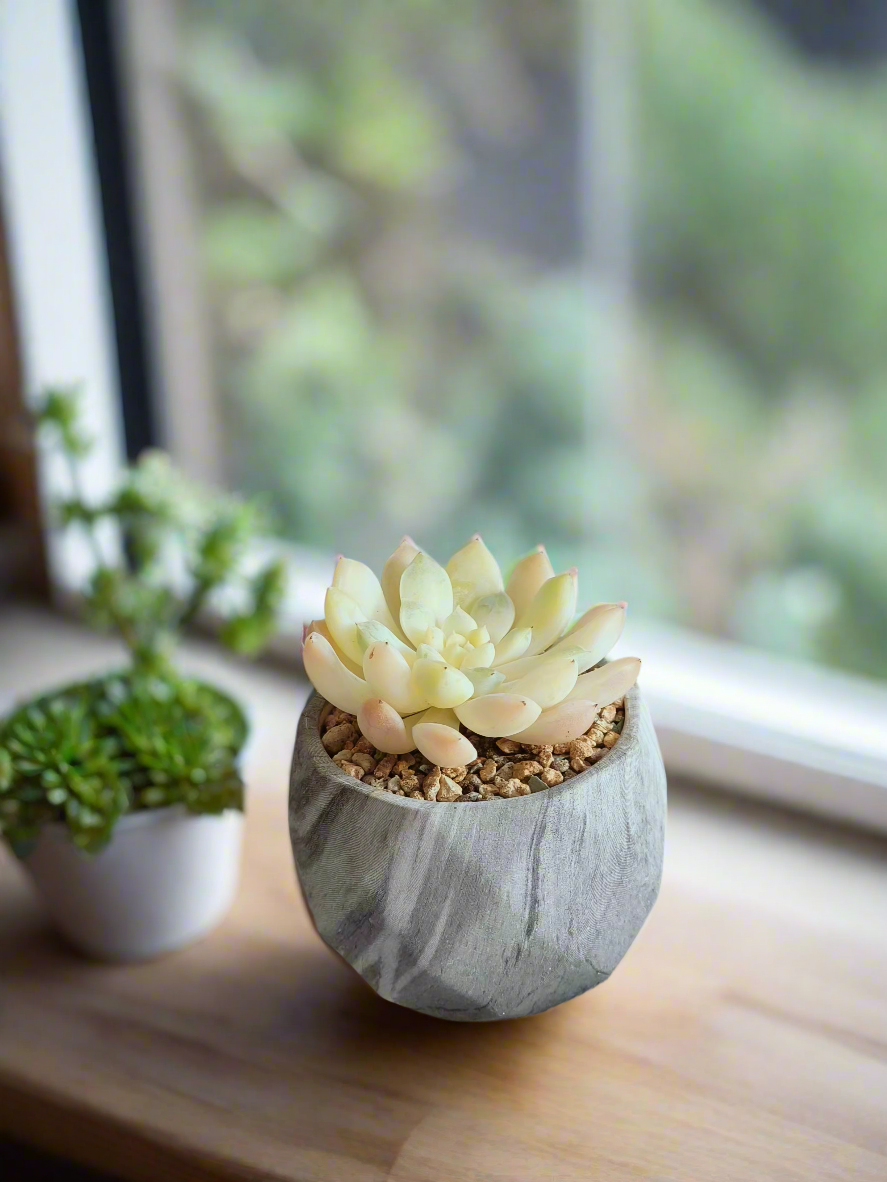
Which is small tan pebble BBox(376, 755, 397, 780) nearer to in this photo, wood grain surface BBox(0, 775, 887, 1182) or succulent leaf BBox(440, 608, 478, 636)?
succulent leaf BBox(440, 608, 478, 636)

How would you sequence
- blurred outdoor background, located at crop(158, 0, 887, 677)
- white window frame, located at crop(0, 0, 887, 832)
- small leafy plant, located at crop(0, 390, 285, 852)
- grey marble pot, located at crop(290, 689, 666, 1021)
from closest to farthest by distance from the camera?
1. grey marble pot, located at crop(290, 689, 666, 1021)
2. small leafy plant, located at crop(0, 390, 285, 852)
3. white window frame, located at crop(0, 0, 887, 832)
4. blurred outdoor background, located at crop(158, 0, 887, 677)

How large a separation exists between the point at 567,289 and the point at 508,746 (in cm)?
65

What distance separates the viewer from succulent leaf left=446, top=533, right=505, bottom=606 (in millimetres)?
450

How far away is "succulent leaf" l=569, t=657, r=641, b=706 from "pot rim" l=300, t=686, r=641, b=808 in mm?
18

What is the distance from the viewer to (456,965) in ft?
1.28

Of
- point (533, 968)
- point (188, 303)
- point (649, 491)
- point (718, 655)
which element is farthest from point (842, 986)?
point (188, 303)

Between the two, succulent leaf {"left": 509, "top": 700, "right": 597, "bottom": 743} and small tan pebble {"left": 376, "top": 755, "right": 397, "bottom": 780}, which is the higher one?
succulent leaf {"left": 509, "top": 700, "right": 597, "bottom": 743}

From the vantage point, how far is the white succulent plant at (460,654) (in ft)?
1.28

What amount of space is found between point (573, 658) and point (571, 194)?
0.67 meters

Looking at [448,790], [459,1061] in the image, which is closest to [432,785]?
[448,790]

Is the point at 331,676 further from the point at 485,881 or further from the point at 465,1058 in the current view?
the point at 465,1058

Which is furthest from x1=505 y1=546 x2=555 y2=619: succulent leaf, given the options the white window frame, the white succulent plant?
the white window frame

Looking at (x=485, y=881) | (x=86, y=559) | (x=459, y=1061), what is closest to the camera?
(x=485, y=881)

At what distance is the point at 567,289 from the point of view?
3.20 feet
